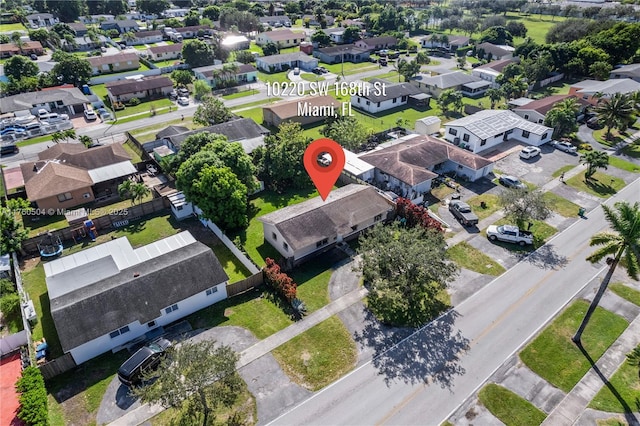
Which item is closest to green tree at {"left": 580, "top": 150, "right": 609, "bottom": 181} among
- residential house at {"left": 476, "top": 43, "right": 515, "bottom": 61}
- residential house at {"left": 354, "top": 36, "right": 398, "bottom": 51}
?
residential house at {"left": 476, "top": 43, "right": 515, "bottom": 61}


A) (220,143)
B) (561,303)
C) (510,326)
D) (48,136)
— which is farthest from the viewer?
(48,136)

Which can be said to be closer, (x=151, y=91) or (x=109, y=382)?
(x=109, y=382)

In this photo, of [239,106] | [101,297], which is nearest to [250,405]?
[101,297]

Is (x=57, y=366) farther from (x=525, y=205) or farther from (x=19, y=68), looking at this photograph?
(x=19, y=68)

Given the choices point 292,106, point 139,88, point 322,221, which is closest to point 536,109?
point 292,106

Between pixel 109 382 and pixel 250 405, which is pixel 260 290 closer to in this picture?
pixel 250 405

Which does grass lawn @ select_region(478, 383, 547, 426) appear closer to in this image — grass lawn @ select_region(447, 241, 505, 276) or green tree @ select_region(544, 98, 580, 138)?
grass lawn @ select_region(447, 241, 505, 276)

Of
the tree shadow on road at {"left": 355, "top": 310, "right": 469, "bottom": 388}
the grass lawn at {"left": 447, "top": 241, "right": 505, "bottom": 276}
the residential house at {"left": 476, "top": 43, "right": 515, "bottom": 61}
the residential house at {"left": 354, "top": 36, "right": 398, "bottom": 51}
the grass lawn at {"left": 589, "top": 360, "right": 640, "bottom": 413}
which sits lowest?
the grass lawn at {"left": 589, "top": 360, "right": 640, "bottom": 413}
